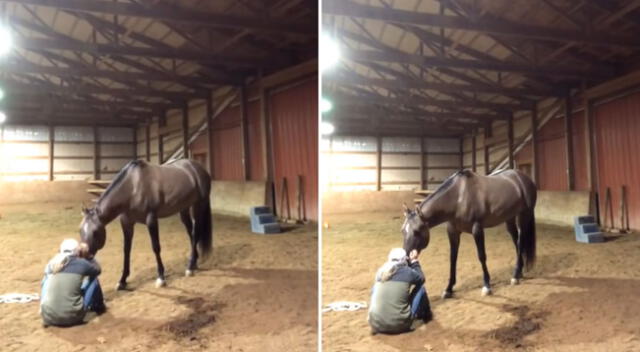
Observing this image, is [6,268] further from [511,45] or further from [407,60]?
[511,45]

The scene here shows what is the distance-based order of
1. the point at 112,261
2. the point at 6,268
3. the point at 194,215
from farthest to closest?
the point at 194,215, the point at 112,261, the point at 6,268

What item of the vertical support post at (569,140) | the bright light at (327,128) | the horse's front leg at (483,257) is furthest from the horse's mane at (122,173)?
the vertical support post at (569,140)

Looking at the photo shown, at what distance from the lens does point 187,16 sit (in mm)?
1858

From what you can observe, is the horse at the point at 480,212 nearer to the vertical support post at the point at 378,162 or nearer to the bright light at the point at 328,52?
the vertical support post at the point at 378,162

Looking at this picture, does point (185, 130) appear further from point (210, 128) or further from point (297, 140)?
point (297, 140)

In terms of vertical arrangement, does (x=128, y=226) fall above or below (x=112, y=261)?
above

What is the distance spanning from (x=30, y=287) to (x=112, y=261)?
10.5 inches

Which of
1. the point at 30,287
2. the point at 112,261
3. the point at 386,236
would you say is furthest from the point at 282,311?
the point at 30,287

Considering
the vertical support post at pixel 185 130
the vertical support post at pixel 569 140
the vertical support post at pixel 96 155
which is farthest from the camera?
the vertical support post at pixel 569 140

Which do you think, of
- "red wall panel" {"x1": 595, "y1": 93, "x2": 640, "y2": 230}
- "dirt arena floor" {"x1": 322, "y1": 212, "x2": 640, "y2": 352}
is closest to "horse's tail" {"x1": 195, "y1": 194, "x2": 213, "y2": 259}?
"dirt arena floor" {"x1": 322, "y1": 212, "x2": 640, "y2": 352}

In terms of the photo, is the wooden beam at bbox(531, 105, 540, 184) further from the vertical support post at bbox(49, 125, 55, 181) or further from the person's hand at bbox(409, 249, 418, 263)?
the vertical support post at bbox(49, 125, 55, 181)

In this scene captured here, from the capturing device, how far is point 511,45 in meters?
1.98

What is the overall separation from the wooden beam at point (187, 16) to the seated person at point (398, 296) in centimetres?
102

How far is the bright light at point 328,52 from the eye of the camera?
1933 mm
